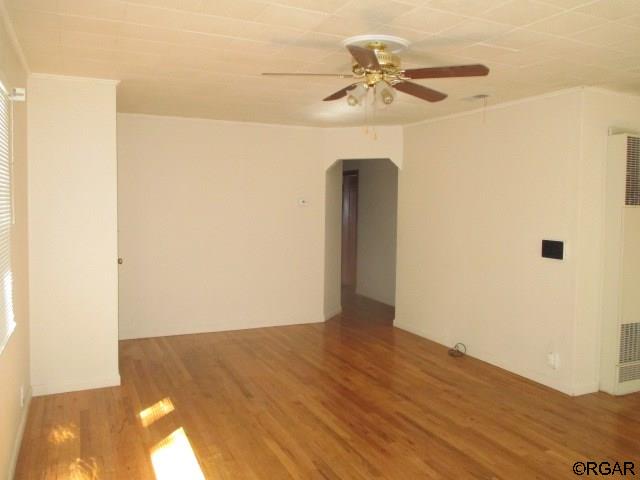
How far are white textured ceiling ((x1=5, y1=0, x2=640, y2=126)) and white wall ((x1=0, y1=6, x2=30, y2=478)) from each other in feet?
0.74

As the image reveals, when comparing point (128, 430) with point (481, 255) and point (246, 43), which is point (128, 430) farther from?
point (481, 255)

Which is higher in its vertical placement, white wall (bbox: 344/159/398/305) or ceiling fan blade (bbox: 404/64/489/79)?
ceiling fan blade (bbox: 404/64/489/79)

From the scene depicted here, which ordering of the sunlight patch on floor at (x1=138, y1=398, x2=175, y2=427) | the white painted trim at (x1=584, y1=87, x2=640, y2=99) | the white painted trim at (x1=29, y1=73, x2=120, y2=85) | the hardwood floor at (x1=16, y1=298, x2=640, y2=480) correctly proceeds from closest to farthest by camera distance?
the hardwood floor at (x1=16, y1=298, x2=640, y2=480)
the sunlight patch on floor at (x1=138, y1=398, x2=175, y2=427)
the white painted trim at (x1=29, y1=73, x2=120, y2=85)
the white painted trim at (x1=584, y1=87, x2=640, y2=99)

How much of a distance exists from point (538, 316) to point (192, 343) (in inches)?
138

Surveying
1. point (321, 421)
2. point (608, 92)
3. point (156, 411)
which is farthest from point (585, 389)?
point (156, 411)

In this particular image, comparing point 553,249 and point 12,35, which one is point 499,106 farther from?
point 12,35

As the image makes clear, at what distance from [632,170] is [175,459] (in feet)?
13.2

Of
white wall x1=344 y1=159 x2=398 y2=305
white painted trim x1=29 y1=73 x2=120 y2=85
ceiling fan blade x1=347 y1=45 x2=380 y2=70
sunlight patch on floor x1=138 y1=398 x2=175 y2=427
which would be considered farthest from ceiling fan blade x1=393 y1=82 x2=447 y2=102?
white wall x1=344 y1=159 x2=398 y2=305

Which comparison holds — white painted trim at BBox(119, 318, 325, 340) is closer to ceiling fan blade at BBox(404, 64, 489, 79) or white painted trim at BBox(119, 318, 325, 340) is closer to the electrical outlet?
the electrical outlet

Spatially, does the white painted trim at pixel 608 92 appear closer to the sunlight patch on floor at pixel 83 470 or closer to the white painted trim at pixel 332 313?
the white painted trim at pixel 332 313

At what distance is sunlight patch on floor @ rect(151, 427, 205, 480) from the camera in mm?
2926

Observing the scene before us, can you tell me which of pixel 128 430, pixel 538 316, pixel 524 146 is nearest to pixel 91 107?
pixel 128 430

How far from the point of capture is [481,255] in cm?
516

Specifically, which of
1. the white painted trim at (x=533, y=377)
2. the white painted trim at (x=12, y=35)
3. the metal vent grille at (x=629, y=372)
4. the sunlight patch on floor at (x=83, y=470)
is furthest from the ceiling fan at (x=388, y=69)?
the metal vent grille at (x=629, y=372)
